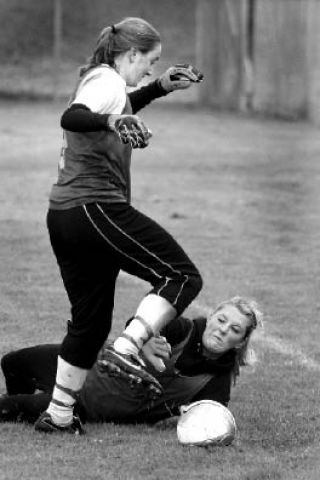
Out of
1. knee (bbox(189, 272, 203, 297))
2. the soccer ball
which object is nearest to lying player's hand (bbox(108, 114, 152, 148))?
knee (bbox(189, 272, 203, 297))

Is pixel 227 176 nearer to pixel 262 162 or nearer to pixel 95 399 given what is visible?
pixel 262 162

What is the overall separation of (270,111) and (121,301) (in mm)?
17201

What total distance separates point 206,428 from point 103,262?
0.87m

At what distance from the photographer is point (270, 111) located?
25844 mm

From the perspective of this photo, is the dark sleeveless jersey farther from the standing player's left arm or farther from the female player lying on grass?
the female player lying on grass

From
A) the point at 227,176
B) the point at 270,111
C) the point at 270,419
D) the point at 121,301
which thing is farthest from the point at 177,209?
the point at 270,111

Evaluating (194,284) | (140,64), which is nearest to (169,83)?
(140,64)

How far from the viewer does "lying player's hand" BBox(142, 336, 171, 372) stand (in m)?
5.80

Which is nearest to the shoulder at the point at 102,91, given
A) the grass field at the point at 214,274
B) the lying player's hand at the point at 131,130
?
the lying player's hand at the point at 131,130

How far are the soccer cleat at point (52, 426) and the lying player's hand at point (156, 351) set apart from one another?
44 cm

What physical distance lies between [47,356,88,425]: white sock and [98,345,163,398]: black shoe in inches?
17.4

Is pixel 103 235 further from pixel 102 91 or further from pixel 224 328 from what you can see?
pixel 224 328

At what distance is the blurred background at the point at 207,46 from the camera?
80.3 ft

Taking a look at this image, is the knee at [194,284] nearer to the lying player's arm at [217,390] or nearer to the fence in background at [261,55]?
the lying player's arm at [217,390]
